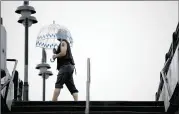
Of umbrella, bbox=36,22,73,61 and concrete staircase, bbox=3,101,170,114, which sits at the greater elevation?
umbrella, bbox=36,22,73,61

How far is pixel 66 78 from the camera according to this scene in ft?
55.2

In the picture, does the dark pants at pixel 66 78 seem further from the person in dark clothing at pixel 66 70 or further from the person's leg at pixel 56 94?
the person's leg at pixel 56 94

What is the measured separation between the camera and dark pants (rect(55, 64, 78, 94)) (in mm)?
16781

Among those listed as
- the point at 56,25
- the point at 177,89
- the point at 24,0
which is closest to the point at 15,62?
the point at 177,89

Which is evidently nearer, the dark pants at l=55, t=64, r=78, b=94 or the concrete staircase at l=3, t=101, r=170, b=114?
the concrete staircase at l=3, t=101, r=170, b=114

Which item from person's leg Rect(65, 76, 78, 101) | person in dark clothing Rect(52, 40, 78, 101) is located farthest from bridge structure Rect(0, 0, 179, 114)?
person's leg Rect(65, 76, 78, 101)

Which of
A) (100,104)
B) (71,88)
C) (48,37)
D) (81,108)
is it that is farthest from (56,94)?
(48,37)

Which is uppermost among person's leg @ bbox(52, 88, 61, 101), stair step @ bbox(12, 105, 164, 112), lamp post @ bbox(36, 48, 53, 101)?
lamp post @ bbox(36, 48, 53, 101)

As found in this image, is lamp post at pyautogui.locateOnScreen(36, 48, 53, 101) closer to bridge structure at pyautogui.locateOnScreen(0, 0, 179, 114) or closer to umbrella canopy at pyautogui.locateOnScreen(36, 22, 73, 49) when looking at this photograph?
umbrella canopy at pyautogui.locateOnScreen(36, 22, 73, 49)

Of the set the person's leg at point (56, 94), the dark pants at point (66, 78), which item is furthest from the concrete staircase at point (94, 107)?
the dark pants at point (66, 78)

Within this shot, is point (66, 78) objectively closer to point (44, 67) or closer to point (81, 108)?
point (81, 108)

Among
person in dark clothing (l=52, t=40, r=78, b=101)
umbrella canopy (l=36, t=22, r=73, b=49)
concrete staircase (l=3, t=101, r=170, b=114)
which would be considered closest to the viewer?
concrete staircase (l=3, t=101, r=170, b=114)

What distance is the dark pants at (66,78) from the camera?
16.8 m

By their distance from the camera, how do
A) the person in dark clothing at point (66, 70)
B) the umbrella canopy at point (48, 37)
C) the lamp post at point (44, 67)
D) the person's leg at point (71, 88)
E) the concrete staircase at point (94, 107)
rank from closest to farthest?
the concrete staircase at point (94, 107) → the person in dark clothing at point (66, 70) → the person's leg at point (71, 88) → the umbrella canopy at point (48, 37) → the lamp post at point (44, 67)
